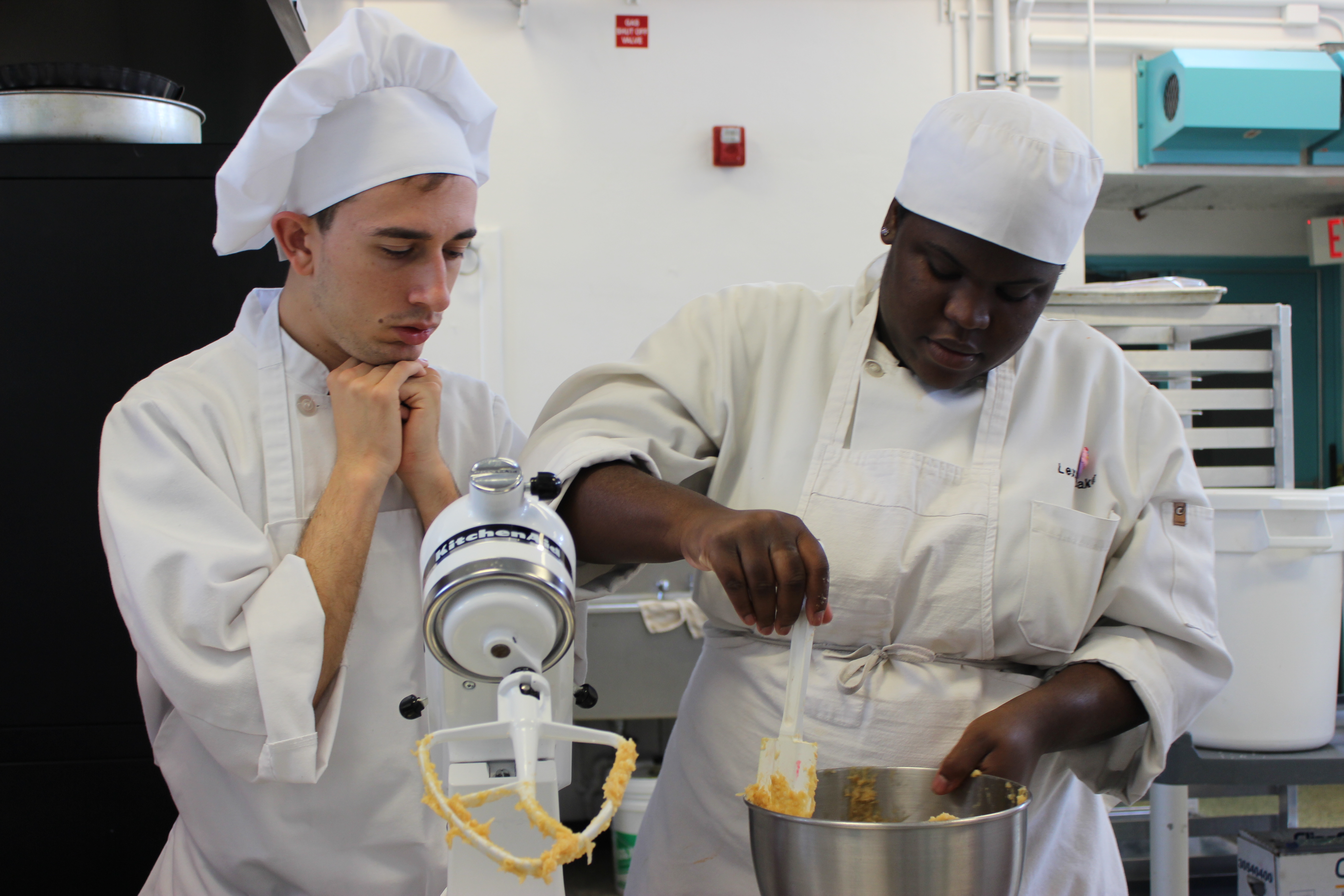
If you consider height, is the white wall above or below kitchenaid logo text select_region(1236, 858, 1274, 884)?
above

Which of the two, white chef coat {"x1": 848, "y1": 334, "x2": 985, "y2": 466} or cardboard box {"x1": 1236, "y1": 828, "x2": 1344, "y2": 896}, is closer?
white chef coat {"x1": 848, "y1": 334, "x2": 985, "y2": 466}

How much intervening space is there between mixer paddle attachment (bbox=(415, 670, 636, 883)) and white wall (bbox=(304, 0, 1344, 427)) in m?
2.89

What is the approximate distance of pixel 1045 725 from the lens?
1.07m

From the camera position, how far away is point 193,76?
2.20 m

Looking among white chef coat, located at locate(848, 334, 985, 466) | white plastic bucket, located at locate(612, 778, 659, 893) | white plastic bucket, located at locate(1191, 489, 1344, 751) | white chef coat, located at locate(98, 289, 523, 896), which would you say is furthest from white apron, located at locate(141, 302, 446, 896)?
white plastic bucket, located at locate(612, 778, 659, 893)

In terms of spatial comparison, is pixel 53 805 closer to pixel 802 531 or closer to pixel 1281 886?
pixel 802 531

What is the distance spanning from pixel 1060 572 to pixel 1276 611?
1.17 meters

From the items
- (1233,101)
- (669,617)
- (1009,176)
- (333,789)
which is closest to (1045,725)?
(1009,176)

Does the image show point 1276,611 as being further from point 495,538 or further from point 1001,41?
point 1001,41

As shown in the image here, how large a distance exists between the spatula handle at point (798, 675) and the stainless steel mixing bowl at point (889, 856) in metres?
0.08

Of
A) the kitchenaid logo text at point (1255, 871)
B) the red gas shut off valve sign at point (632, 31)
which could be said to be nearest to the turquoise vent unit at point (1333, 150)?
the red gas shut off valve sign at point (632, 31)

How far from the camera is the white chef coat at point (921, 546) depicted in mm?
1163

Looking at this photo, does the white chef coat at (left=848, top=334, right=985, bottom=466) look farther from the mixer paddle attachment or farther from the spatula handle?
the mixer paddle attachment

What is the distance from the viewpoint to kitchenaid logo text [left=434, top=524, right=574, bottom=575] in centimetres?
71
